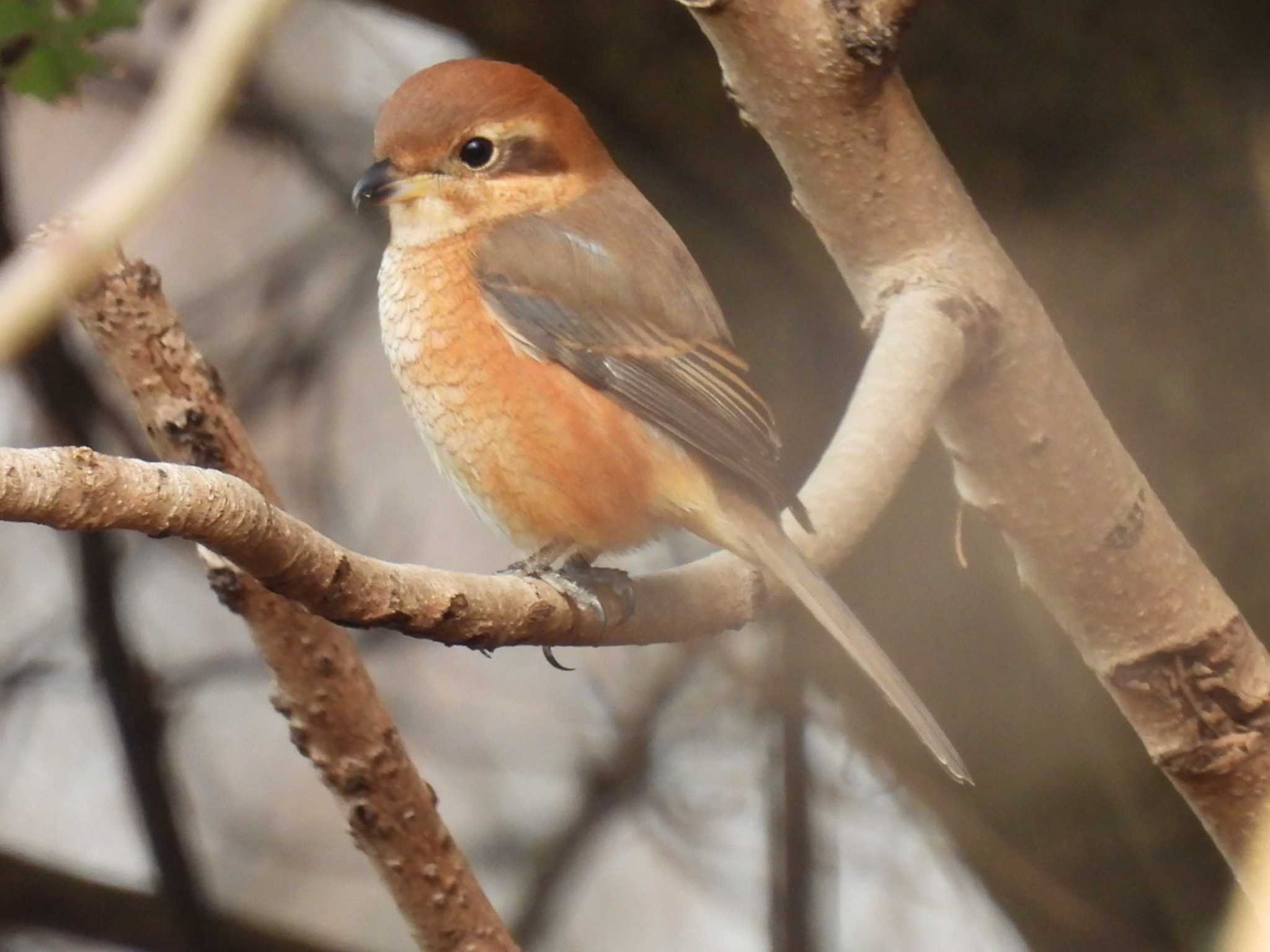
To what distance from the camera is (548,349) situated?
1.54 meters

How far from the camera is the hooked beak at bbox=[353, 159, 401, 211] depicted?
59.2 inches

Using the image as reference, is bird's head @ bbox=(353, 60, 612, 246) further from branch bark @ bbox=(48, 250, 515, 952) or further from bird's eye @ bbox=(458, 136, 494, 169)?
branch bark @ bbox=(48, 250, 515, 952)

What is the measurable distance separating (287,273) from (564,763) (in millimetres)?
1081

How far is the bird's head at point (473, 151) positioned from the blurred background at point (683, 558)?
0.54ft

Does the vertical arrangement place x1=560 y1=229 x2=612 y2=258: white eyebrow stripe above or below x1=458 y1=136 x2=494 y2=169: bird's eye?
below

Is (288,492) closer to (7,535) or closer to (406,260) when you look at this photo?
(7,535)

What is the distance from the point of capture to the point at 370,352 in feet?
9.91

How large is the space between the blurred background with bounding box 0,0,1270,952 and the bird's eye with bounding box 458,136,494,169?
0.24m

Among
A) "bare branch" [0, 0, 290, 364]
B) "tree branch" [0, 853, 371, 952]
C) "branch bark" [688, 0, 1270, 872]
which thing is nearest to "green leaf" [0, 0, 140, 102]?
"branch bark" [688, 0, 1270, 872]

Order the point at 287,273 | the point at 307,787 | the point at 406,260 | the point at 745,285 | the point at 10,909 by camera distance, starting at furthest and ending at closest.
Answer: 1. the point at 307,787
2. the point at 287,273
3. the point at 10,909
4. the point at 745,285
5. the point at 406,260

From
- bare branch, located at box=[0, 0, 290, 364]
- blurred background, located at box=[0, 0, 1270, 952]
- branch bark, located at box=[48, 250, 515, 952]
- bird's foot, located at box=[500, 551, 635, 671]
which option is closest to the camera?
bare branch, located at box=[0, 0, 290, 364]

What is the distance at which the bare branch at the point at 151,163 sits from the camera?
555mm

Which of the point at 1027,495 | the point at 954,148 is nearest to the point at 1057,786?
the point at 1027,495

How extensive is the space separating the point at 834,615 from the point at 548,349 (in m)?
0.41
